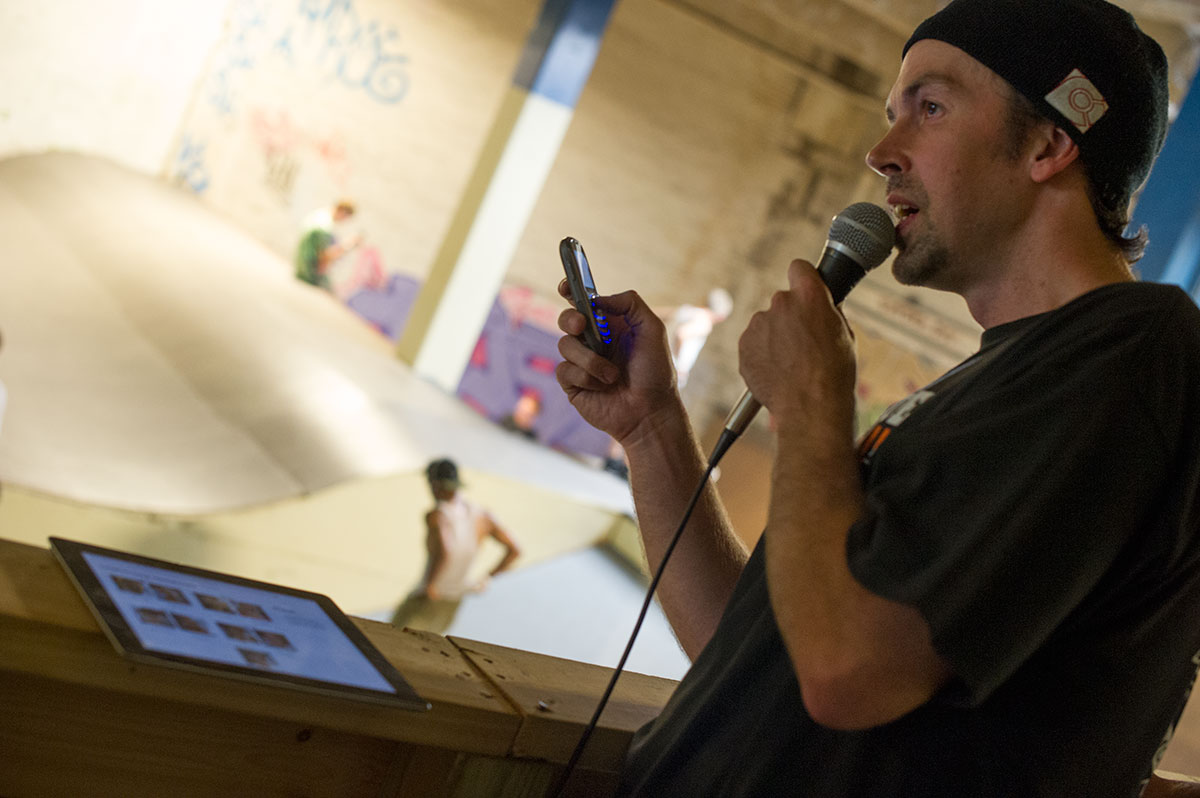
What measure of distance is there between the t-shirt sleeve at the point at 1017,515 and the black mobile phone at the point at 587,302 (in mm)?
554

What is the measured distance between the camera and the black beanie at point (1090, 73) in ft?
3.41

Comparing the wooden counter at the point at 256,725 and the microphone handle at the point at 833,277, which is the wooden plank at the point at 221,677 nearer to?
the wooden counter at the point at 256,725

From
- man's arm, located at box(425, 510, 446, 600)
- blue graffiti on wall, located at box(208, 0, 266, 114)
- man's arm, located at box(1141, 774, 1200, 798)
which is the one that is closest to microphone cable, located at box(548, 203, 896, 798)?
man's arm, located at box(1141, 774, 1200, 798)

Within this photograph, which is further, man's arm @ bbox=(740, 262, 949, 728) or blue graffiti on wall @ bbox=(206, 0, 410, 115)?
blue graffiti on wall @ bbox=(206, 0, 410, 115)

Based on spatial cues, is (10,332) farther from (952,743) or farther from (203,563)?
(952,743)

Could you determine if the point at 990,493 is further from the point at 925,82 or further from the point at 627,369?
the point at 627,369

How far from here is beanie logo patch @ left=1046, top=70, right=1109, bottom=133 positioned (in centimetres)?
104

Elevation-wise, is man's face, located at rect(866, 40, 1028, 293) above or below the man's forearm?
above

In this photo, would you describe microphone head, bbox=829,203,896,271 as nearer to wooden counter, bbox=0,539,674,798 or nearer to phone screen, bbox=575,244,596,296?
phone screen, bbox=575,244,596,296

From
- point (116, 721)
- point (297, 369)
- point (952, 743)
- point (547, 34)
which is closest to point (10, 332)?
point (297, 369)

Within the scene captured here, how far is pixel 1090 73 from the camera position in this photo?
1044 millimetres

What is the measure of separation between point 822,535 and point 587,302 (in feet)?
1.85

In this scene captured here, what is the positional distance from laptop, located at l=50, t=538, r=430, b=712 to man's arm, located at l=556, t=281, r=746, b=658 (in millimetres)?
410

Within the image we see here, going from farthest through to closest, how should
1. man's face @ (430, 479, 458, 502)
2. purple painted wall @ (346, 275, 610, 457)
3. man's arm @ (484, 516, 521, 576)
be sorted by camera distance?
purple painted wall @ (346, 275, 610, 457)
man's arm @ (484, 516, 521, 576)
man's face @ (430, 479, 458, 502)
